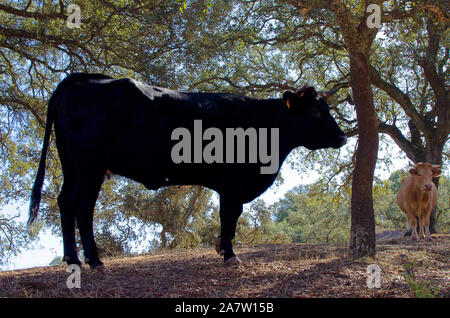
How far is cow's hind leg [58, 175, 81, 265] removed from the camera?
6258mm

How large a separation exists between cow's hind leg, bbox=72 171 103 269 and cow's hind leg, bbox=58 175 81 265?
9.7 inches

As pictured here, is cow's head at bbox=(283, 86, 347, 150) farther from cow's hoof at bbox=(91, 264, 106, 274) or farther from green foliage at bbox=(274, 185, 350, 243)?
green foliage at bbox=(274, 185, 350, 243)

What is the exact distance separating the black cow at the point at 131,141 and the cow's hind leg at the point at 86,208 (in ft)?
0.04

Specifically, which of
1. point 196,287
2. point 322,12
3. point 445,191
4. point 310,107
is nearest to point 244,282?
point 196,287

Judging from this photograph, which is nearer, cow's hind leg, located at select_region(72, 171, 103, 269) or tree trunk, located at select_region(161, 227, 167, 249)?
cow's hind leg, located at select_region(72, 171, 103, 269)

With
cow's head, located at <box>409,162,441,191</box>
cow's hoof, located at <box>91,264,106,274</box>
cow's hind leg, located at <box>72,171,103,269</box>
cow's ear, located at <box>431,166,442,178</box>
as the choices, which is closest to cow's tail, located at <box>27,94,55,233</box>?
cow's hind leg, located at <box>72,171,103,269</box>

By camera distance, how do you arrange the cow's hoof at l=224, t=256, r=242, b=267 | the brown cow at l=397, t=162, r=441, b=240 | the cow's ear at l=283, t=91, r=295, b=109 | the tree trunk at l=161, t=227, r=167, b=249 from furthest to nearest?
the tree trunk at l=161, t=227, r=167, b=249 → the brown cow at l=397, t=162, r=441, b=240 → the cow's ear at l=283, t=91, r=295, b=109 → the cow's hoof at l=224, t=256, r=242, b=267

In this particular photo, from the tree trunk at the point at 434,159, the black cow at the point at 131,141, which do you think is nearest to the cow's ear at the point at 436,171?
the tree trunk at the point at 434,159

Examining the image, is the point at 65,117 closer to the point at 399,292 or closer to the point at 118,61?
the point at 399,292

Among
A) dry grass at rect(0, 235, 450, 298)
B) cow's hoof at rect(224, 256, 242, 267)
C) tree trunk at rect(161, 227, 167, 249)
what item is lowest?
tree trunk at rect(161, 227, 167, 249)

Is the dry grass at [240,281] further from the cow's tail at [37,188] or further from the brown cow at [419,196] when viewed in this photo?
the brown cow at [419,196]

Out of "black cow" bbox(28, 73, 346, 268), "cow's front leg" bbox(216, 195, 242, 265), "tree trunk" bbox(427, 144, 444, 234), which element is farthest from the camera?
"tree trunk" bbox(427, 144, 444, 234)

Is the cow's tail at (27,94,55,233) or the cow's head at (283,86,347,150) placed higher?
the cow's head at (283,86,347,150)

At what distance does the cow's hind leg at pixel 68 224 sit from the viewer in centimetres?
626
